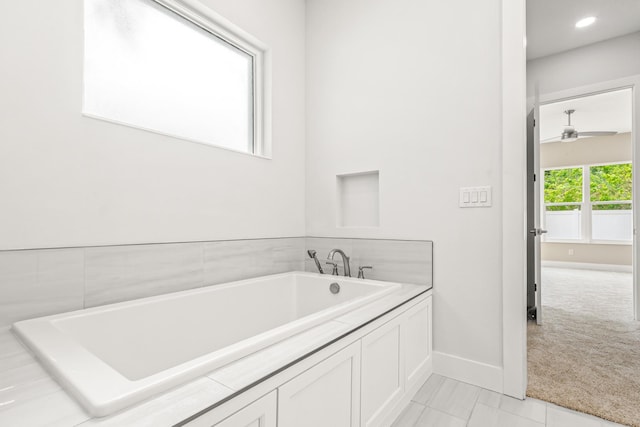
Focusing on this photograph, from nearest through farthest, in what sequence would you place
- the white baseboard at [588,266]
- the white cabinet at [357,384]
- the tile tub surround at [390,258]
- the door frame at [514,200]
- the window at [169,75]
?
the white cabinet at [357,384], the window at [169,75], the door frame at [514,200], the tile tub surround at [390,258], the white baseboard at [588,266]

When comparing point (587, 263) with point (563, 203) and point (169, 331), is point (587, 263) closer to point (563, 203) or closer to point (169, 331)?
point (563, 203)

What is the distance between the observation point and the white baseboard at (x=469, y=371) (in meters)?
1.79

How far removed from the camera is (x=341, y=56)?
2.49 meters

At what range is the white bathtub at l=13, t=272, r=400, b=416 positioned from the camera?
0.72 meters

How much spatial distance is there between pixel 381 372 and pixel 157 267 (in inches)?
48.5

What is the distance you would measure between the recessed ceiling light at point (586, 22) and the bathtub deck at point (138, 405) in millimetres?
3730

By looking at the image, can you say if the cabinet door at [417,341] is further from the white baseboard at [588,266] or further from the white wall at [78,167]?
the white baseboard at [588,266]

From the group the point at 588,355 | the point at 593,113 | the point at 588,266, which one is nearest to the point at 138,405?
the point at 588,355

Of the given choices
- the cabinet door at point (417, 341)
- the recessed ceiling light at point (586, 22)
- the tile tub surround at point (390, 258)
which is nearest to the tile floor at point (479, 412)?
the cabinet door at point (417, 341)

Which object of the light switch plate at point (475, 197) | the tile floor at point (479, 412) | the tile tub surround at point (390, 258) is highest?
the light switch plate at point (475, 197)

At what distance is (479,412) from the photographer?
1579 mm

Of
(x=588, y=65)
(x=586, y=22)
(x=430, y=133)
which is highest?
(x=586, y=22)

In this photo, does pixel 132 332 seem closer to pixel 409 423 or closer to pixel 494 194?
pixel 409 423

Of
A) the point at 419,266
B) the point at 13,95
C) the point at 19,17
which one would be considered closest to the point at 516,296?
the point at 419,266
